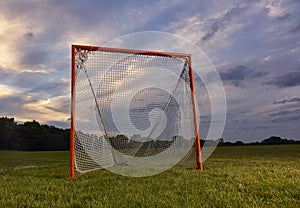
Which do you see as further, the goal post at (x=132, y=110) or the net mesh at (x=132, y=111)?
the net mesh at (x=132, y=111)

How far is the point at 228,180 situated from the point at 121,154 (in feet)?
14.6

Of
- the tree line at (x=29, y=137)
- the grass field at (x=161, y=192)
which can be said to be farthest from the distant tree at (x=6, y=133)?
the grass field at (x=161, y=192)

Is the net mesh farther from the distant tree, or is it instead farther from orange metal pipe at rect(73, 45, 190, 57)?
the distant tree

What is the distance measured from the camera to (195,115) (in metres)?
9.82

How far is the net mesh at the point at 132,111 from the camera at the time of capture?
29.9 feet

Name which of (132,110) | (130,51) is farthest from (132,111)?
(130,51)

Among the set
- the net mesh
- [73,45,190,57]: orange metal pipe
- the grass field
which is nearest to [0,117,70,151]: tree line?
the net mesh

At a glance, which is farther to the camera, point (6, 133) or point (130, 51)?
point (6, 133)

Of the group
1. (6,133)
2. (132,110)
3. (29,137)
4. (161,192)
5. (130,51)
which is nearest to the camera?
(161,192)

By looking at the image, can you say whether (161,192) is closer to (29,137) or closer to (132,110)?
(132,110)

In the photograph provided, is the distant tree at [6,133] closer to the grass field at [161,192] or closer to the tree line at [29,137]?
the tree line at [29,137]

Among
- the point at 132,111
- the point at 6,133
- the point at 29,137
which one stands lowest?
the point at 132,111

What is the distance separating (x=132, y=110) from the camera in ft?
31.8

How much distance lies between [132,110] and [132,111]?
0.03m
